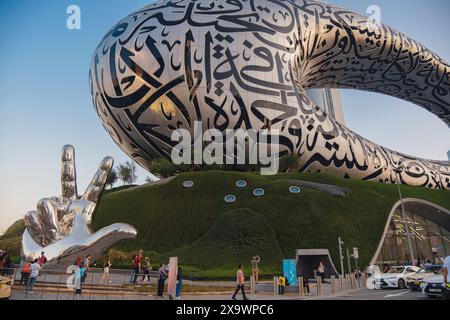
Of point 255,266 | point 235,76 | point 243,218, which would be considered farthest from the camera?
point 235,76

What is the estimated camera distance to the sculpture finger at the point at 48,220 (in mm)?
12078

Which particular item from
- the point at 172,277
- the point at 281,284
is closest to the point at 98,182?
the point at 172,277

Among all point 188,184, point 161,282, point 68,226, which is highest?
point 188,184

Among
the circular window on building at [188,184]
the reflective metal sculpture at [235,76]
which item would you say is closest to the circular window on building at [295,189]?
the reflective metal sculpture at [235,76]

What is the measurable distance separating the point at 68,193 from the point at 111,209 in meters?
11.7

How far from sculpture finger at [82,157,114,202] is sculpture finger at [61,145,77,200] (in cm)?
53

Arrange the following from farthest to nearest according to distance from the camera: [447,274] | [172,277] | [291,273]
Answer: [291,273] < [172,277] < [447,274]

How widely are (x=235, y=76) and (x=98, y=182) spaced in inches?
648

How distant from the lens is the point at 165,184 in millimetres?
25188

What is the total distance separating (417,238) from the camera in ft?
89.9

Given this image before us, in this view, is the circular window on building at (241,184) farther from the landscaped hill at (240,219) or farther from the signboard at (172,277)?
the signboard at (172,277)

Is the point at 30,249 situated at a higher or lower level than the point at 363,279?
higher

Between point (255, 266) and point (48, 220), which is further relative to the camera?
point (255, 266)

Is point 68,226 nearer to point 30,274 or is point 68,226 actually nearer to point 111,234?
point 111,234
